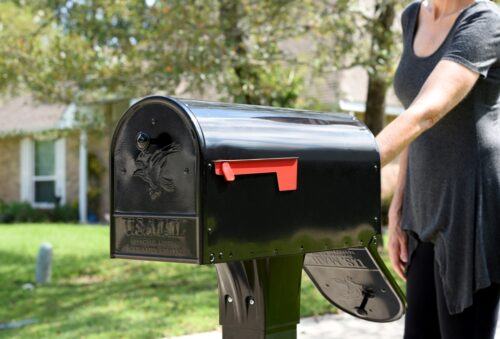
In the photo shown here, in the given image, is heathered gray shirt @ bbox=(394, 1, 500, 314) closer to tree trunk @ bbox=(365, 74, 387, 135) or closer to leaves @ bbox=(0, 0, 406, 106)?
leaves @ bbox=(0, 0, 406, 106)

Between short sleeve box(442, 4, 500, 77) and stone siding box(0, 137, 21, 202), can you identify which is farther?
A: stone siding box(0, 137, 21, 202)

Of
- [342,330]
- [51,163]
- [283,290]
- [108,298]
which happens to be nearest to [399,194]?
[283,290]

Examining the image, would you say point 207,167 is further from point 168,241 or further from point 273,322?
point 273,322

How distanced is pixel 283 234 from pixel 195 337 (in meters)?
3.80

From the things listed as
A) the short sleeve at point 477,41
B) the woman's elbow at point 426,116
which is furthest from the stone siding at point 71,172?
the woman's elbow at point 426,116

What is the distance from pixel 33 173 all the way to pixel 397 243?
68.2 ft

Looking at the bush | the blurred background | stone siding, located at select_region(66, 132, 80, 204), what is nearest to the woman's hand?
the blurred background

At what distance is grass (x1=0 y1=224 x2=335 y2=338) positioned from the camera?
623 centimetres

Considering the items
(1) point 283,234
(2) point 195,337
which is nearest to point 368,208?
(1) point 283,234

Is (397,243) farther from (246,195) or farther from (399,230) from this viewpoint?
(246,195)

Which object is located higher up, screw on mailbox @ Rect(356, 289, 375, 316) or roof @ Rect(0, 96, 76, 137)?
roof @ Rect(0, 96, 76, 137)

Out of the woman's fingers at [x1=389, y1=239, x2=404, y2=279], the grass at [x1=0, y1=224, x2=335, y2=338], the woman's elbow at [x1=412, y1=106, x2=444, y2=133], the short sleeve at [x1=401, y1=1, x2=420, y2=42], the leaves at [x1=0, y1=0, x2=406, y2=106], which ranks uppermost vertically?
the leaves at [x1=0, y1=0, x2=406, y2=106]

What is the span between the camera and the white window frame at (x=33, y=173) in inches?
847

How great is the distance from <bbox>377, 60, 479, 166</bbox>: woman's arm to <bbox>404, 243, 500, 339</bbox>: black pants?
1.70ft
